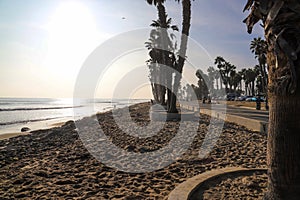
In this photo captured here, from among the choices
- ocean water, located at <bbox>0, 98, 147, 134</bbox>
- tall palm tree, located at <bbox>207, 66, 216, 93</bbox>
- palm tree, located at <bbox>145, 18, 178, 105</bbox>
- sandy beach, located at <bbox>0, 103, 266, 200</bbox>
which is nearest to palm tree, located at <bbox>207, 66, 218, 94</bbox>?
tall palm tree, located at <bbox>207, 66, 216, 93</bbox>

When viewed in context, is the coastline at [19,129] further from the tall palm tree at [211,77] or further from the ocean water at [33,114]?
the tall palm tree at [211,77]

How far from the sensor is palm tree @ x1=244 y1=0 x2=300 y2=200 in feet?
9.30

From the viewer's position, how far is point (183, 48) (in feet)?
56.8

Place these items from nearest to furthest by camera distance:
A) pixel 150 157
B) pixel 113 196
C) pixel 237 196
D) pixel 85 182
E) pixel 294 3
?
pixel 294 3
pixel 237 196
pixel 113 196
pixel 85 182
pixel 150 157

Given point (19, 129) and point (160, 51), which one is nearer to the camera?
point (19, 129)

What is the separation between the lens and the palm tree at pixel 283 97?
283 centimetres

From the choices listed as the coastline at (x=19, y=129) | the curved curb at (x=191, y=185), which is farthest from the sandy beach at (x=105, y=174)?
the coastline at (x=19, y=129)

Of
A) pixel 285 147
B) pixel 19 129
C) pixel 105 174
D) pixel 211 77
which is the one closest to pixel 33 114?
pixel 19 129

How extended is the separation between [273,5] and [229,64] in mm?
82963

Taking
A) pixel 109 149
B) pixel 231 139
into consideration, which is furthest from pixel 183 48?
pixel 109 149

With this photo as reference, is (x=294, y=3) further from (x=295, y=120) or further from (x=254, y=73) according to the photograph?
(x=254, y=73)

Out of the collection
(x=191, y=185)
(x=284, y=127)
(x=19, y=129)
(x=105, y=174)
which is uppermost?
(x=284, y=127)

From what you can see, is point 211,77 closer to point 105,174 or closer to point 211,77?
point 211,77

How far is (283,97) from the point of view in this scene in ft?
9.52
